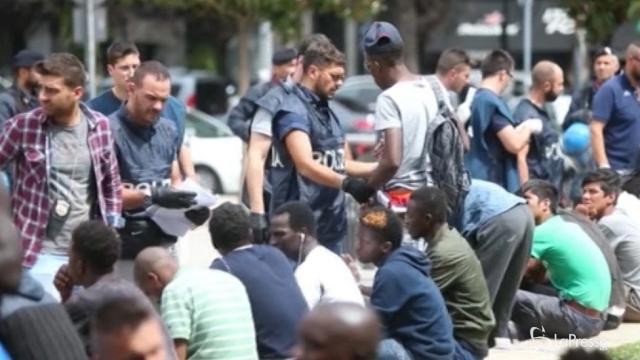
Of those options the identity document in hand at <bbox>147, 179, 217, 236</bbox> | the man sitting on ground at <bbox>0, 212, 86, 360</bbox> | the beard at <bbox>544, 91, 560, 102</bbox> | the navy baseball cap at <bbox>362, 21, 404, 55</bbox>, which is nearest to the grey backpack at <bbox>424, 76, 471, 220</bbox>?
the navy baseball cap at <bbox>362, 21, 404, 55</bbox>

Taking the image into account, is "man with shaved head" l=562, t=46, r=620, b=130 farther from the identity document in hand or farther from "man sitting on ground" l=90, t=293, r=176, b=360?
"man sitting on ground" l=90, t=293, r=176, b=360

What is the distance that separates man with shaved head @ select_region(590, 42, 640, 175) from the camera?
13203mm

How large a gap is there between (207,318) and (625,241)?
485cm

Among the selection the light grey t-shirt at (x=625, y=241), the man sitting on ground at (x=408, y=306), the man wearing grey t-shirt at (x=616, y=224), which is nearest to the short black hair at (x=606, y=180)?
the man wearing grey t-shirt at (x=616, y=224)

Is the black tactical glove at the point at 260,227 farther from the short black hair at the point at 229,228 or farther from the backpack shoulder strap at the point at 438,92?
the backpack shoulder strap at the point at 438,92

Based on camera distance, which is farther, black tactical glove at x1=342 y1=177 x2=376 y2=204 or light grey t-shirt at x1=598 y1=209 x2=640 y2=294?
light grey t-shirt at x1=598 y1=209 x2=640 y2=294

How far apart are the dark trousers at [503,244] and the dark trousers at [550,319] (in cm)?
52

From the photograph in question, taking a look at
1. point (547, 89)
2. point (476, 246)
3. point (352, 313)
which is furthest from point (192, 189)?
point (352, 313)

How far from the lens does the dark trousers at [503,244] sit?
10312mm

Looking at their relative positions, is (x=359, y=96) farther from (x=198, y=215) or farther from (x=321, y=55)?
(x=198, y=215)

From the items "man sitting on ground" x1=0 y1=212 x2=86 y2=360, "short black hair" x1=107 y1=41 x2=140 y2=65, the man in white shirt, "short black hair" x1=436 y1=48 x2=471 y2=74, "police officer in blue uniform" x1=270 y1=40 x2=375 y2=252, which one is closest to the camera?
"man sitting on ground" x1=0 y1=212 x2=86 y2=360

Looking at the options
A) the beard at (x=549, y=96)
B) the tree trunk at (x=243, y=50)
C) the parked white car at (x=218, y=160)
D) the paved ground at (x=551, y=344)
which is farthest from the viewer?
the tree trunk at (x=243, y=50)

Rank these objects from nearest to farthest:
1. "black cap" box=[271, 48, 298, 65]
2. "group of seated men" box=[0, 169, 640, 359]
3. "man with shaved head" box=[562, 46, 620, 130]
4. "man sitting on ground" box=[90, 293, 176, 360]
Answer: "man sitting on ground" box=[90, 293, 176, 360] < "group of seated men" box=[0, 169, 640, 359] < "black cap" box=[271, 48, 298, 65] < "man with shaved head" box=[562, 46, 620, 130]

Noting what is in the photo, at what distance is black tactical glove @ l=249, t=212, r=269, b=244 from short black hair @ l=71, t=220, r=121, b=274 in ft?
5.52
